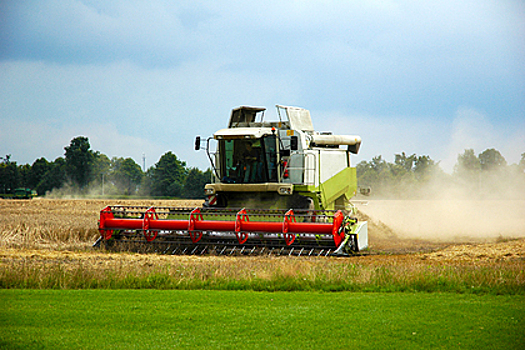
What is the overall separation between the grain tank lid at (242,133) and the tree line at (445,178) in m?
21.9

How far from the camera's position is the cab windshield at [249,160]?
15.5 meters

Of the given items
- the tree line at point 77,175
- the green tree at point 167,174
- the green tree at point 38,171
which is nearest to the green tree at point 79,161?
the tree line at point 77,175

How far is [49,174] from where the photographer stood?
91562mm

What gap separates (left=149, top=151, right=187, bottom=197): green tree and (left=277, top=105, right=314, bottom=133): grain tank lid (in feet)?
242

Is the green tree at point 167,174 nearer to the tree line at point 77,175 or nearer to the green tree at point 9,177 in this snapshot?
the tree line at point 77,175

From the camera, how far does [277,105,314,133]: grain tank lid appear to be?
16406 millimetres

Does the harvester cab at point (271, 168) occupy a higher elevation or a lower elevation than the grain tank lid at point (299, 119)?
lower

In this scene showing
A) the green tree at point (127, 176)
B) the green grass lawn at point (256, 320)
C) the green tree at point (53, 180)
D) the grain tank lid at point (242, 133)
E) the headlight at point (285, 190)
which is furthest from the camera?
the green tree at point (127, 176)

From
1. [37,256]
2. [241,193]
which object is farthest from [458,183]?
[37,256]

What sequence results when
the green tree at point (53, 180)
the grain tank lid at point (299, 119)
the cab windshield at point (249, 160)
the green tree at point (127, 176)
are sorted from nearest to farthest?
the cab windshield at point (249, 160)
the grain tank lid at point (299, 119)
the green tree at point (53, 180)
the green tree at point (127, 176)

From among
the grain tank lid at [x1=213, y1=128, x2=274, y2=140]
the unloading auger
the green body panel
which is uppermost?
the grain tank lid at [x1=213, y1=128, x2=274, y2=140]

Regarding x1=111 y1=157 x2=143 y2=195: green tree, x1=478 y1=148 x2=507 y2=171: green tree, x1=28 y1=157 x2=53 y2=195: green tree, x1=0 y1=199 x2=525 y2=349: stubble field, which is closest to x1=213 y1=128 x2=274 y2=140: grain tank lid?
x1=0 y1=199 x2=525 y2=349: stubble field

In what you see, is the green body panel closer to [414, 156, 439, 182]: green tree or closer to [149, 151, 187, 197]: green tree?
[414, 156, 439, 182]: green tree

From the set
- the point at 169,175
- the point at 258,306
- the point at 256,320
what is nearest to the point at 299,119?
the point at 258,306
